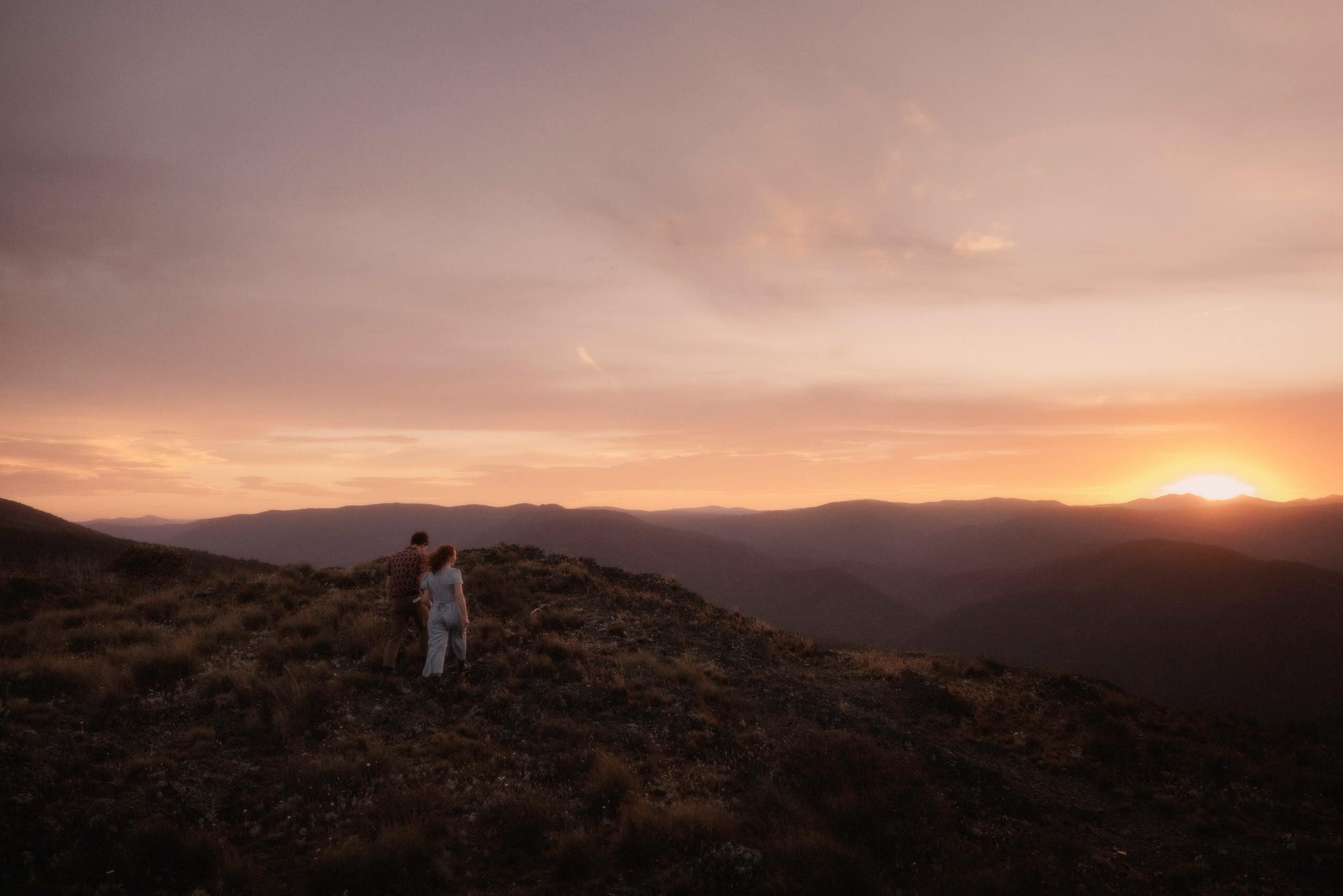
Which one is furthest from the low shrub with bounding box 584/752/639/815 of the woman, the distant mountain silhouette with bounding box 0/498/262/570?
the distant mountain silhouette with bounding box 0/498/262/570

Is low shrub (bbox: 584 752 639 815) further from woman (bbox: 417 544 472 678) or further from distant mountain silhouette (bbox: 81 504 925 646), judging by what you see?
distant mountain silhouette (bbox: 81 504 925 646)

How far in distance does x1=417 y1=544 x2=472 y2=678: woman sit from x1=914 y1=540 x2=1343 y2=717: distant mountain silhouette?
83530 mm

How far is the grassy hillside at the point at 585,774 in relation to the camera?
6.01 metres

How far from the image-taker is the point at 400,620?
451 inches

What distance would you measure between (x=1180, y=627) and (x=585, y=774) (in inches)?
5233

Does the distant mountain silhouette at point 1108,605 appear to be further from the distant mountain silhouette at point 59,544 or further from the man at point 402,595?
the distant mountain silhouette at point 59,544

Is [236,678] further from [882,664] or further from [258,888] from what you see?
[882,664]

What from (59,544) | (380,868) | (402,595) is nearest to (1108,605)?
(402,595)

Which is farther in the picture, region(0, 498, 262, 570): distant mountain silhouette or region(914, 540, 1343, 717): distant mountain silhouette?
region(914, 540, 1343, 717): distant mountain silhouette

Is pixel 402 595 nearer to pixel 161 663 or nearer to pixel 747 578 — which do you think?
pixel 161 663

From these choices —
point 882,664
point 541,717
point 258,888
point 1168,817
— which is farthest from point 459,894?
point 882,664

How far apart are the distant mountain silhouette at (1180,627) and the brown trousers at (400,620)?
276 feet

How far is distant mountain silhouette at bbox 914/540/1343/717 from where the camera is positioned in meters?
80.5

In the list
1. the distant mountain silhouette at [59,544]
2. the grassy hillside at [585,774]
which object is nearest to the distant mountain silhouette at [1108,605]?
the grassy hillside at [585,774]
